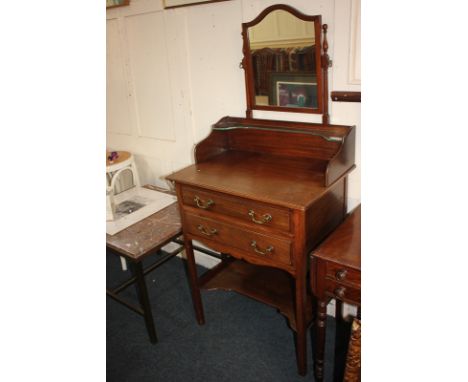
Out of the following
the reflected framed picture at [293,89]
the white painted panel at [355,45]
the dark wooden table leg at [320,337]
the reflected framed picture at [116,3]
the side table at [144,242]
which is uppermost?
the reflected framed picture at [116,3]

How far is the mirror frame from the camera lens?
1.74 meters

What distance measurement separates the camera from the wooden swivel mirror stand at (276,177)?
1637mm

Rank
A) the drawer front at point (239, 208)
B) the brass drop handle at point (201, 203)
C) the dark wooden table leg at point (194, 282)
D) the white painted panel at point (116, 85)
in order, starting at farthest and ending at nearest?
the white painted panel at point (116, 85), the dark wooden table leg at point (194, 282), the brass drop handle at point (201, 203), the drawer front at point (239, 208)

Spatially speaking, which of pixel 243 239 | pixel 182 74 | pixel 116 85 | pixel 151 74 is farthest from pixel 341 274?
pixel 116 85

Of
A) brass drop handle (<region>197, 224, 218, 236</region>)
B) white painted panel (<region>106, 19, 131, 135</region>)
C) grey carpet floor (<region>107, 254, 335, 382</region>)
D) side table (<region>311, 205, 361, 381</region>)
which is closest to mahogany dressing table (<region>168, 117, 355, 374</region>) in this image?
brass drop handle (<region>197, 224, 218, 236</region>)

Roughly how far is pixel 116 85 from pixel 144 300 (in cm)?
156

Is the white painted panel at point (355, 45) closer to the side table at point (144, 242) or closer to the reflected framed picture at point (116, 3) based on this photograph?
the side table at point (144, 242)

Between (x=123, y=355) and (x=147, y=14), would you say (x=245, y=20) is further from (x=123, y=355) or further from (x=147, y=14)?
(x=123, y=355)

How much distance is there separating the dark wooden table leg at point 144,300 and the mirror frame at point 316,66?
1.00 m

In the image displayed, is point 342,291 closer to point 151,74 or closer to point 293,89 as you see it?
point 293,89

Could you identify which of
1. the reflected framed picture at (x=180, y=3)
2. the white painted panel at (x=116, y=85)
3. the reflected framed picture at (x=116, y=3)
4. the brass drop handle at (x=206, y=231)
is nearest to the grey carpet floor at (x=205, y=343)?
the brass drop handle at (x=206, y=231)
